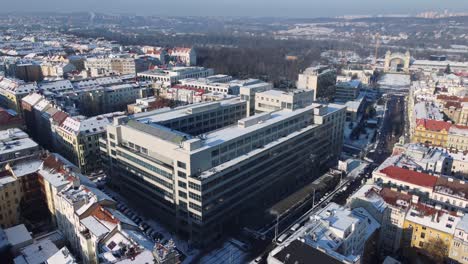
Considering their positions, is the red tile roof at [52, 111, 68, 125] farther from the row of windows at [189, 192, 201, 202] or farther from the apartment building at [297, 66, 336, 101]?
the apartment building at [297, 66, 336, 101]

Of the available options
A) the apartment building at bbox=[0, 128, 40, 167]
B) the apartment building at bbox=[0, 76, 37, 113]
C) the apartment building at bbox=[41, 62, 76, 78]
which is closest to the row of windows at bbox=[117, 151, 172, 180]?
the apartment building at bbox=[0, 128, 40, 167]

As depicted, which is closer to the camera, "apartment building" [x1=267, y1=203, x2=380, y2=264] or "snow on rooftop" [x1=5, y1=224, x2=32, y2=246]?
"apartment building" [x1=267, y1=203, x2=380, y2=264]

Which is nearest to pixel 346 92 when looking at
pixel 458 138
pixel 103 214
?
pixel 458 138

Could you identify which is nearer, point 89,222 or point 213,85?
point 89,222

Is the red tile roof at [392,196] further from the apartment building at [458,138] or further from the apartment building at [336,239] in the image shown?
the apartment building at [458,138]

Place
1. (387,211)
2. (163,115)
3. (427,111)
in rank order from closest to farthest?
(387,211) → (163,115) → (427,111)

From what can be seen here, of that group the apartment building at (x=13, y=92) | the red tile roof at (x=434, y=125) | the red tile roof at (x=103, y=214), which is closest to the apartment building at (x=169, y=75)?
the apartment building at (x=13, y=92)

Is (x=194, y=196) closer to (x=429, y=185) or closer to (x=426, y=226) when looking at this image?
(x=426, y=226)
